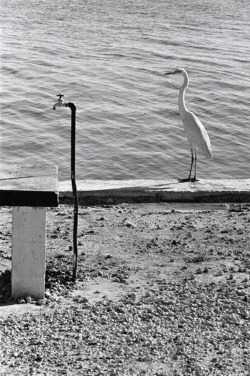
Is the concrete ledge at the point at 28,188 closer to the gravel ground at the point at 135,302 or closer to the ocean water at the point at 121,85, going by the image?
the gravel ground at the point at 135,302

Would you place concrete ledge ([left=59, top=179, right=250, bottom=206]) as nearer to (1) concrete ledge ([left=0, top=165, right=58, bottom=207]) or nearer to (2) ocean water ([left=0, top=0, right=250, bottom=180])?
(1) concrete ledge ([left=0, top=165, right=58, bottom=207])

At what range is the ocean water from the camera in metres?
14.2

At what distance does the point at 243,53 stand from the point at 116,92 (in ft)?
20.6

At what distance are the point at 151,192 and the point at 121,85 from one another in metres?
9.04

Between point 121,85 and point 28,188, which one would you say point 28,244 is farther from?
point 121,85

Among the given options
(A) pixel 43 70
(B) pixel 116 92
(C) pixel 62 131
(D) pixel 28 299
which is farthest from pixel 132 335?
(A) pixel 43 70

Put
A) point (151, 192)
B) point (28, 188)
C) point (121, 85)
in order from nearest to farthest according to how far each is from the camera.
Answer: point (28, 188) < point (151, 192) < point (121, 85)

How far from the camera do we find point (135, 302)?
6.44 m

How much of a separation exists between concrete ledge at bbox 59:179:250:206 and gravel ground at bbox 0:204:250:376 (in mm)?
713

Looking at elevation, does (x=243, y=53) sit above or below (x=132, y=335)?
above

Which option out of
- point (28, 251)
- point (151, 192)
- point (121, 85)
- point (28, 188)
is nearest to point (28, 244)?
point (28, 251)

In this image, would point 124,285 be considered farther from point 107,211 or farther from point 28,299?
point 107,211

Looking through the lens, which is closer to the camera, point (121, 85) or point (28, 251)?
point (28, 251)

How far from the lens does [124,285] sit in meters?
6.88
